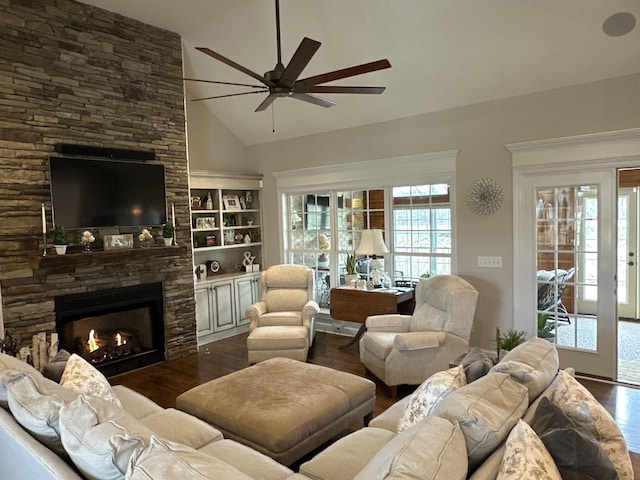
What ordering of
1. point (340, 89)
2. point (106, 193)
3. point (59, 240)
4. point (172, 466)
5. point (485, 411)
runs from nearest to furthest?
point (172, 466)
point (485, 411)
point (340, 89)
point (59, 240)
point (106, 193)

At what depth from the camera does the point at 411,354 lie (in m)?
3.87

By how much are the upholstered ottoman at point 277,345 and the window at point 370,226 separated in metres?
1.67

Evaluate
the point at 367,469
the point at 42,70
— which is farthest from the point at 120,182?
the point at 367,469

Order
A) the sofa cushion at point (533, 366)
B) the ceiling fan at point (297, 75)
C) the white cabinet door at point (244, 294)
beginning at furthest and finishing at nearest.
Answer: the white cabinet door at point (244, 294) < the ceiling fan at point (297, 75) < the sofa cushion at point (533, 366)

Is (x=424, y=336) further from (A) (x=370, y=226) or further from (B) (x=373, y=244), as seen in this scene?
(A) (x=370, y=226)

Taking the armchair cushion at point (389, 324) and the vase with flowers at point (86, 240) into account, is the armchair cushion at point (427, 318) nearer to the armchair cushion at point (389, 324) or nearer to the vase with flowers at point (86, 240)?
the armchair cushion at point (389, 324)

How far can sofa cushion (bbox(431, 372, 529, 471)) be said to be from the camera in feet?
4.79

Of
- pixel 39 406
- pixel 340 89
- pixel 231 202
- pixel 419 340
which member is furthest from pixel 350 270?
pixel 39 406

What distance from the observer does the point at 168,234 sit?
4891 millimetres

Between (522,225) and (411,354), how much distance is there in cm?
180

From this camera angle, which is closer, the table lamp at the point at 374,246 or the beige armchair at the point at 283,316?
the beige armchair at the point at 283,316

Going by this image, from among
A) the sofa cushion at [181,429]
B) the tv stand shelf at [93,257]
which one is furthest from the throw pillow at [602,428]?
the tv stand shelf at [93,257]

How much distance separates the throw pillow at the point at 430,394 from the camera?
1.92 metres

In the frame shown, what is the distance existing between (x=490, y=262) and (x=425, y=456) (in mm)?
3735
